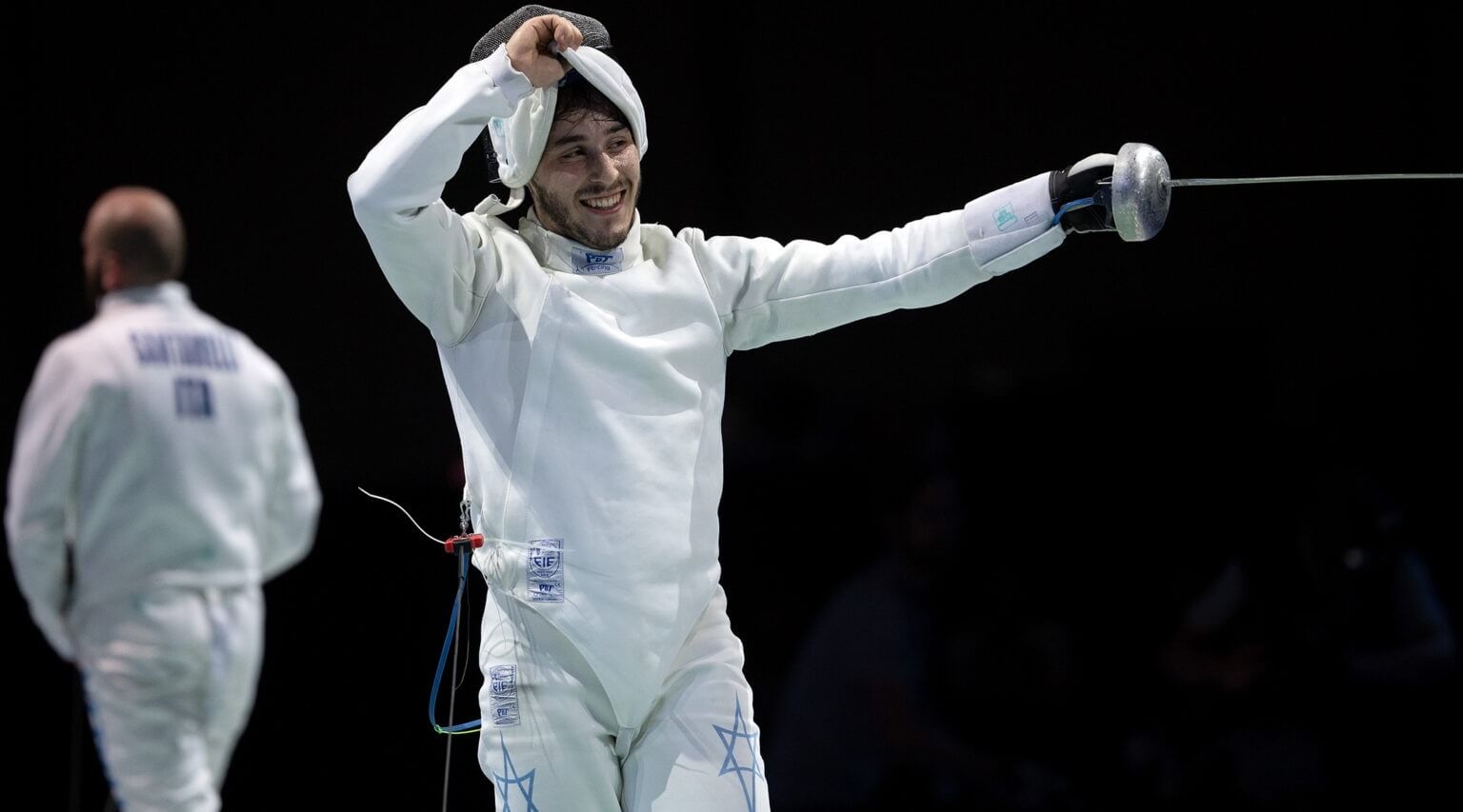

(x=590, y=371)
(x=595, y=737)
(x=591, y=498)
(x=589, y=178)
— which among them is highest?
(x=589, y=178)

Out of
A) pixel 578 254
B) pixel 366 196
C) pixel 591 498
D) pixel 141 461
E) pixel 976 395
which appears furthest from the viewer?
pixel 976 395

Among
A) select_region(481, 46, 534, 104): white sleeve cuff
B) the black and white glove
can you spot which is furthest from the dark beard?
the black and white glove

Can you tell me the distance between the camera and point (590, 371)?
1.89 meters

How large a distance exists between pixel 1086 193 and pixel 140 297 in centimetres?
106

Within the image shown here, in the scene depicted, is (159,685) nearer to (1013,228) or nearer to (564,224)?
(564,224)

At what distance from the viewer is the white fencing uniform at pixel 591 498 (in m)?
1.85

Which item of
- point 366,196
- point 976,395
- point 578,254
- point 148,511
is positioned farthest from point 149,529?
point 976,395

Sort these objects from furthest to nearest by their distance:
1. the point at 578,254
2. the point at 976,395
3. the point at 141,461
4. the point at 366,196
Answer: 1. the point at 976,395
2. the point at 578,254
3. the point at 366,196
4. the point at 141,461

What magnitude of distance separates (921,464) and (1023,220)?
1468 millimetres

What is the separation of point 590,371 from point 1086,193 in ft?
1.98

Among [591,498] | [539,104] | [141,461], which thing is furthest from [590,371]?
[141,461]

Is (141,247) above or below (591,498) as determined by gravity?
above

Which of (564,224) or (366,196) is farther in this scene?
(564,224)

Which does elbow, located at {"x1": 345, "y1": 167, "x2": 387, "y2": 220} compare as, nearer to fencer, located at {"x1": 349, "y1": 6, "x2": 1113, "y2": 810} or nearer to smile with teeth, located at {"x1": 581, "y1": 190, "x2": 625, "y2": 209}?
fencer, located at {"x1": 349, "y1": 6, "x2": 1113, "y2": 810}
